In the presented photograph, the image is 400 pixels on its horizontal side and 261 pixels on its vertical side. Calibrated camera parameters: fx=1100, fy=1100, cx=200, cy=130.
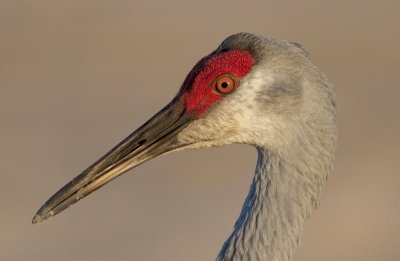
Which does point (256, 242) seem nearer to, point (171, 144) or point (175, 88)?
point (171, 144)

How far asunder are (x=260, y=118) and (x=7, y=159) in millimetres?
12377

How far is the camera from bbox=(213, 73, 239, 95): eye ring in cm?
741

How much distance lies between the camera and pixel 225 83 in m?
7.43

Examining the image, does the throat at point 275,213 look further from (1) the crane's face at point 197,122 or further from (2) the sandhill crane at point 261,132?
(1) the crane's face at point 197,122

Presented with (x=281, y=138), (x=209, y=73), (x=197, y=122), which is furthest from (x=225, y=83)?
(x=281, y=138)

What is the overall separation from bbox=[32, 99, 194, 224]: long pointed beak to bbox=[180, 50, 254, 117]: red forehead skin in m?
0.11

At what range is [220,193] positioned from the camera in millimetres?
17953

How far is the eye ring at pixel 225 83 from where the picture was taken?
24.3ft

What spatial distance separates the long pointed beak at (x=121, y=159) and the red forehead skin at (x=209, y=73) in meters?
0.11

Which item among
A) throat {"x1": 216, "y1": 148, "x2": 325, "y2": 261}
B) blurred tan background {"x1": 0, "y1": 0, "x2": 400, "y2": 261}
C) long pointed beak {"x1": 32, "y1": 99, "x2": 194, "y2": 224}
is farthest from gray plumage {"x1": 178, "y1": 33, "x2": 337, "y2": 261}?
blurred tan background {"x1": 0, "y1": 0, "x2": 400, "y2": 261}

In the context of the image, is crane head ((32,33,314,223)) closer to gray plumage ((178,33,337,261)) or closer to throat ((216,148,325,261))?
gray plumage ((178,33,337,261))

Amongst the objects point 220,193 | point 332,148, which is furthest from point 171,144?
point 220,193

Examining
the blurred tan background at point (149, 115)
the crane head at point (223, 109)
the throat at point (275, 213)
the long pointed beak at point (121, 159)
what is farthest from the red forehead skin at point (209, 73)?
the blurred tan background at point (149, 115)

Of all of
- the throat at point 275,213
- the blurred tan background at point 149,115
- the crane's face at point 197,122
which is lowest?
the throat at point 275,213
